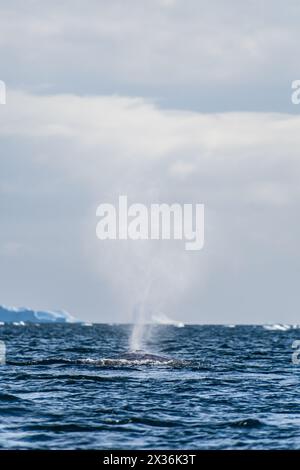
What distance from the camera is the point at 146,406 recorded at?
39594 mm

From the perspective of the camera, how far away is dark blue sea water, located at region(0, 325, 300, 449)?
103 ft

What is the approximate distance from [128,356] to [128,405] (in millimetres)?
25785

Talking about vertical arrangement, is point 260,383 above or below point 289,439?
above

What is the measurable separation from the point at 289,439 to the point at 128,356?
113ft

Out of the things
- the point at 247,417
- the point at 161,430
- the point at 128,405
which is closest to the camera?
the point at 161,430

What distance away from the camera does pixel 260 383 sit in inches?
2009

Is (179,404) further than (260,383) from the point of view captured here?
No

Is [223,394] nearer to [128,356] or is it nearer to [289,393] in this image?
[289,393]

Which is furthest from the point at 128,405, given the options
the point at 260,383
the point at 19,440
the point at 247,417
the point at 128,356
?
the point at 128,356

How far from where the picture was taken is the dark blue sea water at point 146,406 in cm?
3148
